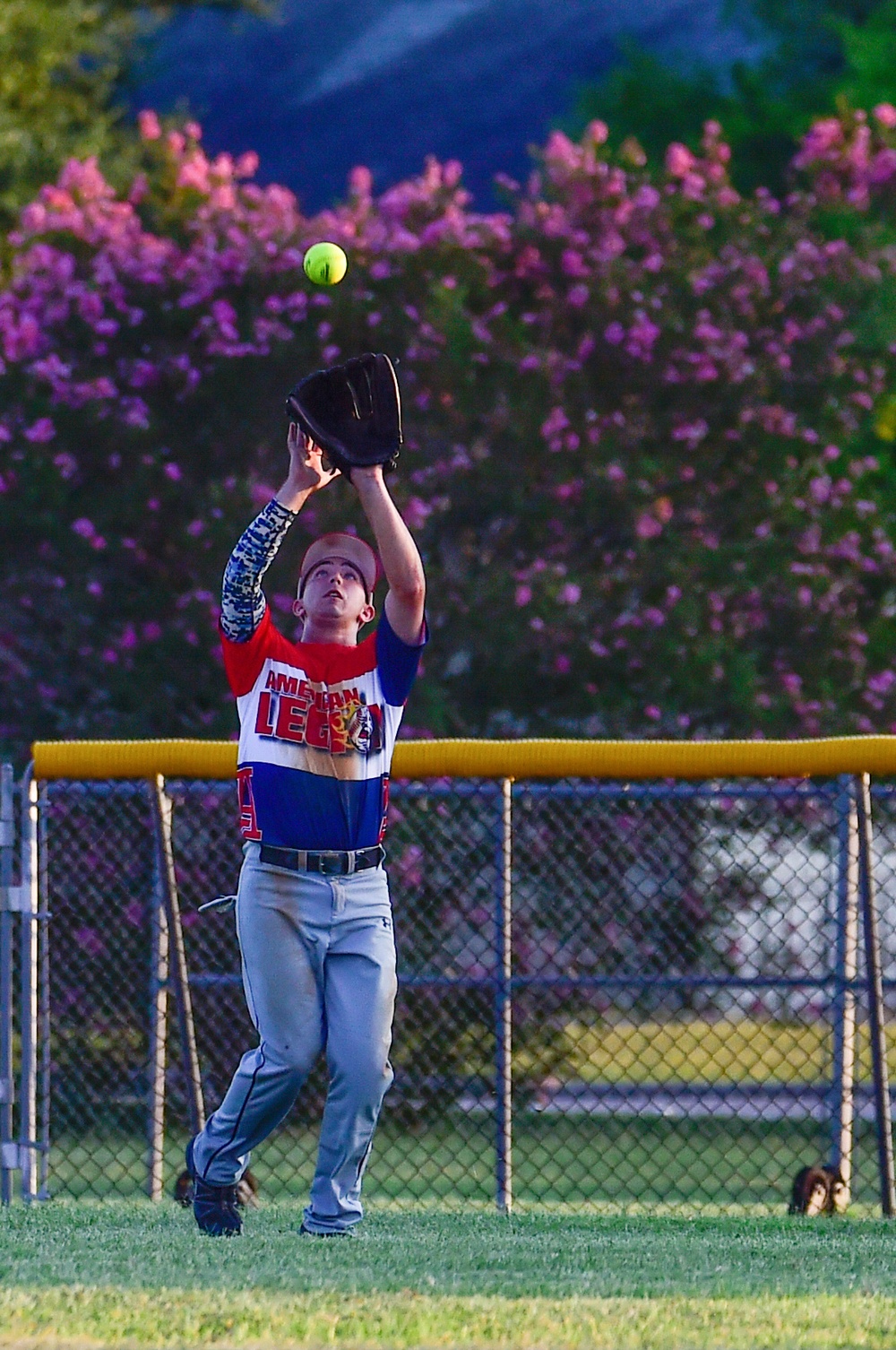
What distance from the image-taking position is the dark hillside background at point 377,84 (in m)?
36.0

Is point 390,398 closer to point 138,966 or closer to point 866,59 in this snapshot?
point 138,966

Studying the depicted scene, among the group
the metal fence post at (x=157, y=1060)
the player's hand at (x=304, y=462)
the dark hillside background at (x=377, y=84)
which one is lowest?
the metal fence post at (x=157, y=1060)

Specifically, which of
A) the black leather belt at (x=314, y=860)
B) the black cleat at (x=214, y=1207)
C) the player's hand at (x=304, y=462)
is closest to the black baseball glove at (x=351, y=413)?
the player's hand at (x=304, y=462)

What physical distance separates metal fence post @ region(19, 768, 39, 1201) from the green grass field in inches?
24.0

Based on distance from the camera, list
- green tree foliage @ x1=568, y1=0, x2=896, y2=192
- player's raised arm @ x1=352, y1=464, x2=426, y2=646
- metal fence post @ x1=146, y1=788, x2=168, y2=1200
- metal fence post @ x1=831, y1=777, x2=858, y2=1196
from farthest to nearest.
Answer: green tree foliage @ x1=568, y1=0, x2=896, y2=192 < metal fence post @ x1=146, y1=788, x2=168, y2=1200 < metal fence post @ x1=831, y1=777, x2=858, y2=1196 < player's raised arm @ x1=352, y1=464, x2=426, y2=646

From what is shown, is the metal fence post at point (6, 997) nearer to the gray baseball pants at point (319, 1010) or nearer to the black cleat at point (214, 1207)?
the black cleat at point (214, 1207)

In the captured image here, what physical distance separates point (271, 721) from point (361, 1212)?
1211 mm

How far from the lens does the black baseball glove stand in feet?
15.5

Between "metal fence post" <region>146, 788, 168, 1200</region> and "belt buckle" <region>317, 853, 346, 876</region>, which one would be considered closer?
"belt buckle" <region>317, 853, 346, 876</region>

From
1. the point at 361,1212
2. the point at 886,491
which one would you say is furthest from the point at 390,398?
the point at 886,491

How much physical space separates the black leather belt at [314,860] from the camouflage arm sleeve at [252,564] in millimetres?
554

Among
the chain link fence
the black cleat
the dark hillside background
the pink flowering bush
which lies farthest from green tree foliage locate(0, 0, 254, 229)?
the black cleat

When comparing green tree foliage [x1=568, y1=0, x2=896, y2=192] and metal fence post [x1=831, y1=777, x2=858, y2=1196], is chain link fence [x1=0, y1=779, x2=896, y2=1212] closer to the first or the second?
metal fence post [x1=831, y1=777, x2=858, y2=1196]

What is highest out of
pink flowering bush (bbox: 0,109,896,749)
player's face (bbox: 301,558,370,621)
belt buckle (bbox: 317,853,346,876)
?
pink flowering bush (bbox: 0,109,896,749)
